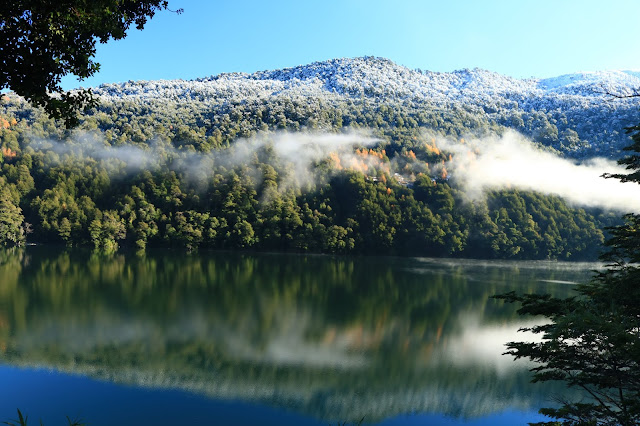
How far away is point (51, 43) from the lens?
27.5ft

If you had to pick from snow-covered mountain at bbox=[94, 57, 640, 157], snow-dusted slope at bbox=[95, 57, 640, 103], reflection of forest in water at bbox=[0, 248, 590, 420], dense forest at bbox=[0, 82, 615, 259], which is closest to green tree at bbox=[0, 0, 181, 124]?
reflection of forest in water at bbox=[0, 248, 590, 420]

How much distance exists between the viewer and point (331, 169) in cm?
9494

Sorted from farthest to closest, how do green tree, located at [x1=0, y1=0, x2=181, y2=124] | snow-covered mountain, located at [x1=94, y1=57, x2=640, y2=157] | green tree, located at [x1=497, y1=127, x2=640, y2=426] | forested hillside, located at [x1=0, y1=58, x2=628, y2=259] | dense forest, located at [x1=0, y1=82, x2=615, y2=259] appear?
snow-covered mountain, located at [x1=94, y1=57, x2=640, y2=157]
forested hillside, located at [x1=0, y1=58, x2=628, y2=259]
dense forest, located at [x1=0, y1=82, x2=615, y2=259]
green tree, located at [x1=0, y1=0, x2=181, y2=124]
green tree, located at [x1=497, y1=127, x2=640, y2=426]

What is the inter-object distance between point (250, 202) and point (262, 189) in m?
4.07

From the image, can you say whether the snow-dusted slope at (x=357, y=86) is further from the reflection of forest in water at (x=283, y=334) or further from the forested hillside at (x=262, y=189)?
the reflection of forest in water at (x=283, y=334)

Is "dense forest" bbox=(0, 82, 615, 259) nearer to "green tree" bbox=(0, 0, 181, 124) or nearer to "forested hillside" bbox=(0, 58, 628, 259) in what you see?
"forested hillside" bbox=(0, 58, 628, 259)

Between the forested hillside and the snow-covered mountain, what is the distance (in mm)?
A: 2977

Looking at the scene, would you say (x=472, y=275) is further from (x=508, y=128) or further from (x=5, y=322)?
(x=508, y=128)

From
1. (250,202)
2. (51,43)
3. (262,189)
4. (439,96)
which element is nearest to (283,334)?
(51,43)

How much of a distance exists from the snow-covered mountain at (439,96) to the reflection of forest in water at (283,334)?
88.9 meters

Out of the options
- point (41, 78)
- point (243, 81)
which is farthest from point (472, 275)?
point (243, 81)

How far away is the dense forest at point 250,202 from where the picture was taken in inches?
3091

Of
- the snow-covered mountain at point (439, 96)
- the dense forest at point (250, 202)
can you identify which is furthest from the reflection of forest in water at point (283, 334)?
the snow-covered mountain at point (439, 96)

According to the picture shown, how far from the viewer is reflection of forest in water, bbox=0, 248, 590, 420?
62.5 feet
